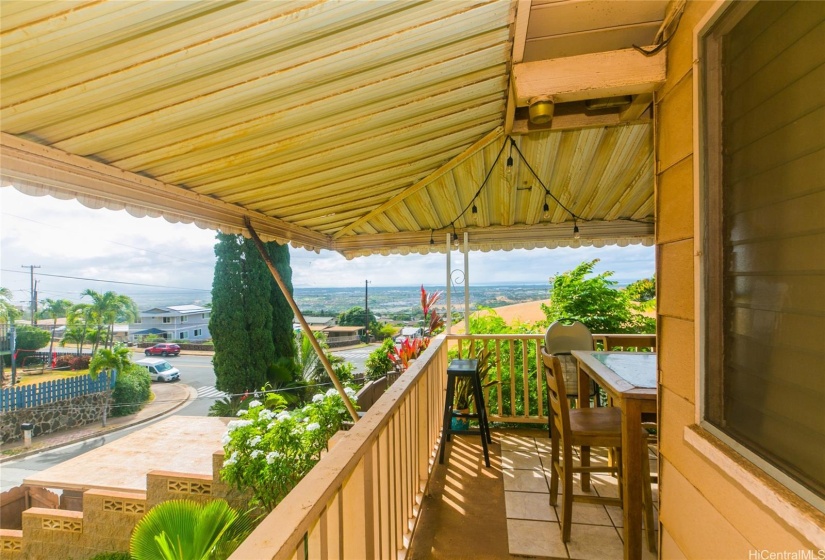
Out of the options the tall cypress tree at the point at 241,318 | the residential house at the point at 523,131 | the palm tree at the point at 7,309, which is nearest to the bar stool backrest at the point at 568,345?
the residential house at the point at 523,131

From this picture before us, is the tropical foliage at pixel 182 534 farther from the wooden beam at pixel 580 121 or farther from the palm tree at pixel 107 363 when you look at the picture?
the palm tree at pixel 107 363

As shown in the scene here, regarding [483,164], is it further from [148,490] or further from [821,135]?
[148,490]

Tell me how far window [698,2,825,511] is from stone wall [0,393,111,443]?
17.7 m

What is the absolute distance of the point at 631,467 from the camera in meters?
1.85

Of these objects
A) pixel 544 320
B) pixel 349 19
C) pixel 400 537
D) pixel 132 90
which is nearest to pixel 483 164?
pixel 349 19

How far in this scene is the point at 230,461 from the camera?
431 cm

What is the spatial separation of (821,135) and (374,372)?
9.49 metres

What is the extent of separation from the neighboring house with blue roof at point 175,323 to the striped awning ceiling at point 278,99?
2875 cm

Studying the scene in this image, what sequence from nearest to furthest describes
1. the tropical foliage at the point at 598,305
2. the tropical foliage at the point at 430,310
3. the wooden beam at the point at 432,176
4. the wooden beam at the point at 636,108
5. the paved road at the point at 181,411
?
1. the wooden beam at the point at 636,108
2. the wooden beam at the point at 432,176
3. the tropical foliage at the point at 598,305
4. the tropical foliage at the point at 430,310
5. the paved road at the point at 181,411

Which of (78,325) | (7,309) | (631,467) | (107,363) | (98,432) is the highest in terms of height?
(631,467)

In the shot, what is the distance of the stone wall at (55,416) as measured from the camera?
11.9 metres

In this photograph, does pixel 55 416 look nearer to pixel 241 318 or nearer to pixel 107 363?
pixel 107 363

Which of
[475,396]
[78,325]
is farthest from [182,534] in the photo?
[78,325]

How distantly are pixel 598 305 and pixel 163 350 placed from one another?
29.2 metres
